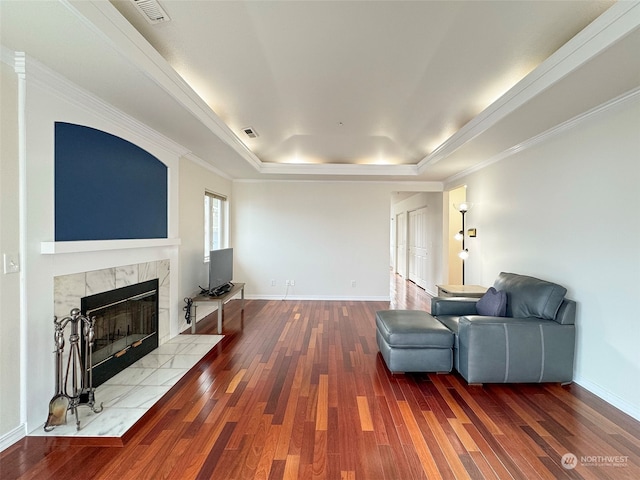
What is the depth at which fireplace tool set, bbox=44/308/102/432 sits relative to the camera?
199 cm

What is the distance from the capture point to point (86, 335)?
2.11 m

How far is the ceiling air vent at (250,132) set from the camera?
3988 millimetres

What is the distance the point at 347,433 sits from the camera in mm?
1985

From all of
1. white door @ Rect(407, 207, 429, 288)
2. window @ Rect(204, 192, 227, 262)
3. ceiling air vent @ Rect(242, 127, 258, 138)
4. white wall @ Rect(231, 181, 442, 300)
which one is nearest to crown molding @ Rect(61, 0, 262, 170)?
ceiling air vent @ Rect(242, 127, 258, 138)

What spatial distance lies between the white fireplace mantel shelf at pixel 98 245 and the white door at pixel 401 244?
7.32 m

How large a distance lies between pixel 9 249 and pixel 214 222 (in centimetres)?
362

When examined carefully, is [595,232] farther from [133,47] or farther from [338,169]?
[133,47]

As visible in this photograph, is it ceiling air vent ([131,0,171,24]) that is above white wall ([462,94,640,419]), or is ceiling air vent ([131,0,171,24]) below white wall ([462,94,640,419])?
above

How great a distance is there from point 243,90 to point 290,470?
325 cm

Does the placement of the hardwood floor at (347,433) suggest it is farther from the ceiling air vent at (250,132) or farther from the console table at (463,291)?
the ceiling air vent at (250,132)

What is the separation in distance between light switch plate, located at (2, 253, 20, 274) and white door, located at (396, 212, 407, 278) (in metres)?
8.61

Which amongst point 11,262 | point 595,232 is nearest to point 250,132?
point 11,262

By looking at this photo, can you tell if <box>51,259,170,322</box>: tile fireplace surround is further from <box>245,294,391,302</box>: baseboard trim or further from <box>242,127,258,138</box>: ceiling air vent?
<box>245,294,391,302</box>: baseboard trim

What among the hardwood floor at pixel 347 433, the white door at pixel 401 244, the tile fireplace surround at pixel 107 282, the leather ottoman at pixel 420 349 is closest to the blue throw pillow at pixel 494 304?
the leather ottoman at pixel 420 349
